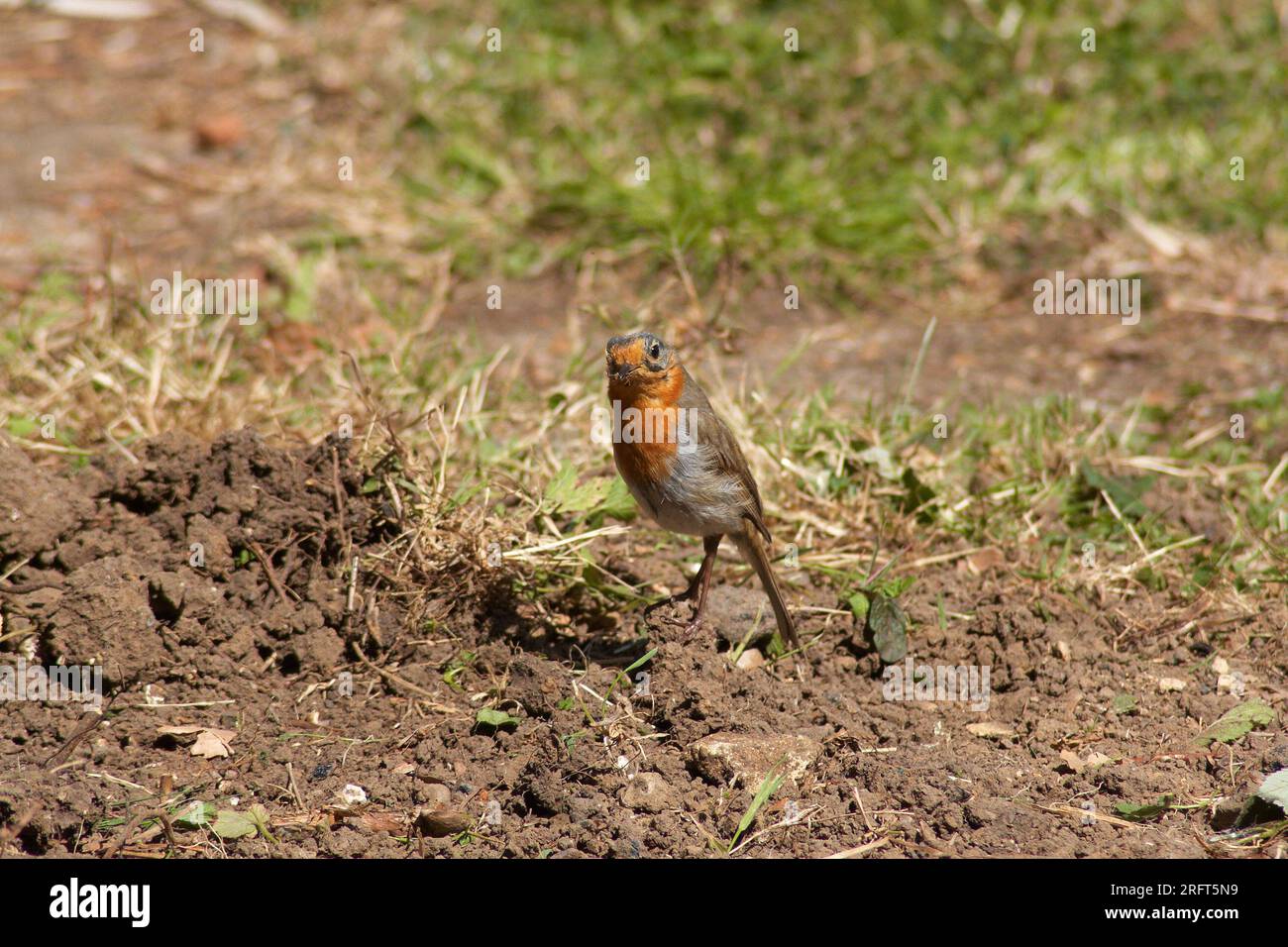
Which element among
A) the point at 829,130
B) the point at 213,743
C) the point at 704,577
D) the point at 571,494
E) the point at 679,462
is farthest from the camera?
the point at 829,130

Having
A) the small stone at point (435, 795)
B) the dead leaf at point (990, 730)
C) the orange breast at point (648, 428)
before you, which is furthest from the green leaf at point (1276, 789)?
the small stone at point (435, 795)

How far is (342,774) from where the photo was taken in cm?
389

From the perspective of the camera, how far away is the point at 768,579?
443 cm

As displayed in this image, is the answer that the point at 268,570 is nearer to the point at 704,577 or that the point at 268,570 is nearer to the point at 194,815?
the point at 194,815

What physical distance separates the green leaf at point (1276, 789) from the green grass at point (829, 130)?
3947 millimetres

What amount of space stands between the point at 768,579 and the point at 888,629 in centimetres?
41

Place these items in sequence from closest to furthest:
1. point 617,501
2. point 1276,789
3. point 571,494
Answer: point 1276,789 → point 571,494 → point 617,501

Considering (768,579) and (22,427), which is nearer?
(768,579)

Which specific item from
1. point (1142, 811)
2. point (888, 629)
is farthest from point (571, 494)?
point (1142, 811)

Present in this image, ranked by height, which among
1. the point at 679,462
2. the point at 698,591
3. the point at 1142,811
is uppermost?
the point at 679,462

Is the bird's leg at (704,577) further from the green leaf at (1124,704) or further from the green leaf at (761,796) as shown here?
the green leaf at (1124,704)

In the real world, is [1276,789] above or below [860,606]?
below
